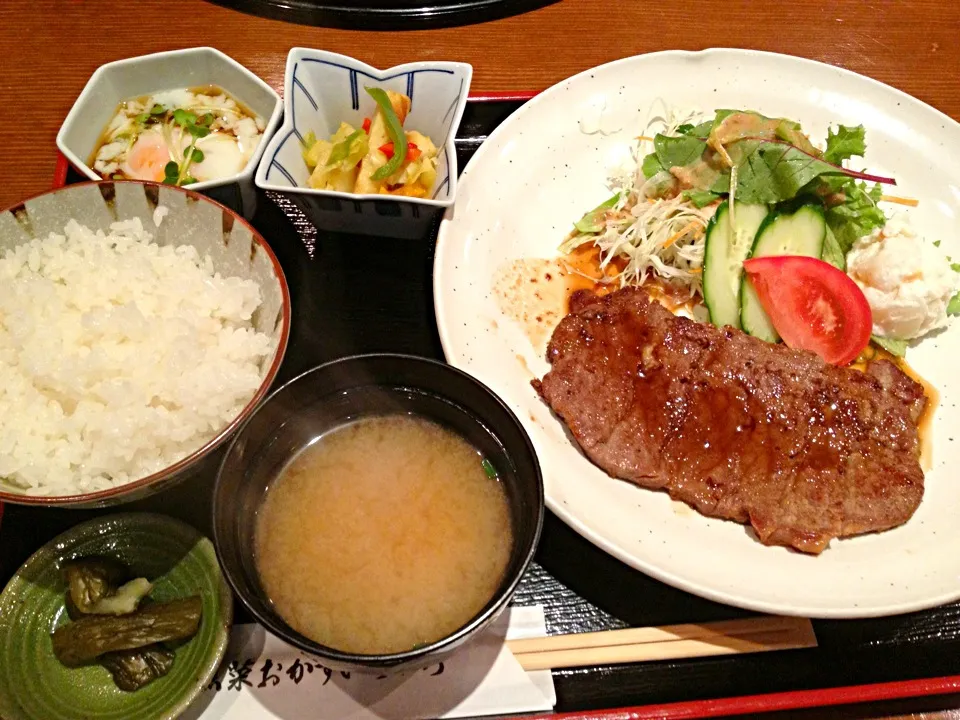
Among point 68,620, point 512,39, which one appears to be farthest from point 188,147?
point 68,620

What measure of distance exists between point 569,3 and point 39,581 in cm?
363

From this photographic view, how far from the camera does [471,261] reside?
2596 millimetres

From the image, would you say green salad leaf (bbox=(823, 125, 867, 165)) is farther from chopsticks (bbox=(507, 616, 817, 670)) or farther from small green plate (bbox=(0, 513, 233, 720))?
small green plate (bbox=(0, 513, 233, 720))

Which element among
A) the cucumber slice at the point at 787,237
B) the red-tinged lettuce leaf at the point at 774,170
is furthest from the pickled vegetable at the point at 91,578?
the red-tinged lettuce leaf at the point at 774,170

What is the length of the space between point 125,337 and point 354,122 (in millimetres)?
1396

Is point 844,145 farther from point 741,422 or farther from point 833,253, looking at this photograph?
point 741,422

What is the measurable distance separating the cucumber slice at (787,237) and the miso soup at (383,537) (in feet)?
4.72

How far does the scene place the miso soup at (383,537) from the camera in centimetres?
174

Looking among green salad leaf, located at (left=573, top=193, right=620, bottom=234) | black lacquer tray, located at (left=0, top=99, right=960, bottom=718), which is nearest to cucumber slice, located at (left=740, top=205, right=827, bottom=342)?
green salad leaf, located at (left=573, top=193, right=620, bottom=234)

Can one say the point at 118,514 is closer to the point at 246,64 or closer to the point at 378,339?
the point at 378,339

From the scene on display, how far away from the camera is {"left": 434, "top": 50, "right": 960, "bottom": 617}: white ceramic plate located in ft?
6.48

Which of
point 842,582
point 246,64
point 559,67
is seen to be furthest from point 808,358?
point 246,64

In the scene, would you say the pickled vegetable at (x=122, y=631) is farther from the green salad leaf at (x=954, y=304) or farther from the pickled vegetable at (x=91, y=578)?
the green salad leaf at (x=954, y=304)

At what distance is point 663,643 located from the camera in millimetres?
1953
